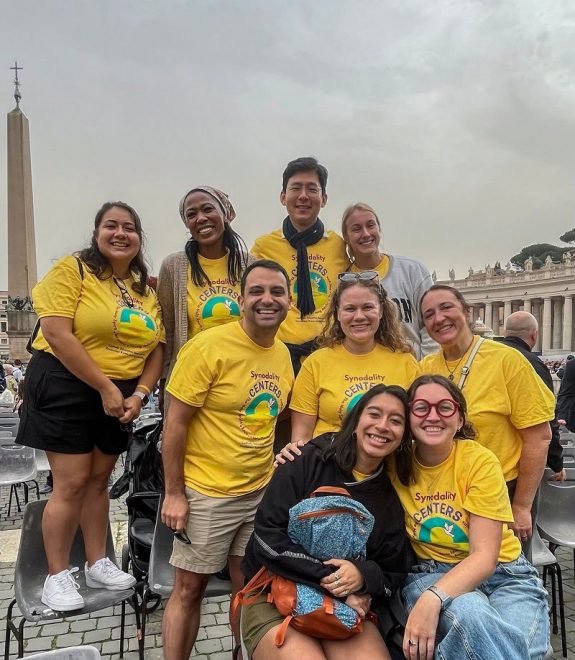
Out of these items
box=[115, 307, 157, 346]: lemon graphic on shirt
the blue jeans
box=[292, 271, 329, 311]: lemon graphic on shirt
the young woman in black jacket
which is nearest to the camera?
the blue jeans

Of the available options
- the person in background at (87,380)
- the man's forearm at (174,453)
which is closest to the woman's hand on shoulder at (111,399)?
the person in background at (87,380)

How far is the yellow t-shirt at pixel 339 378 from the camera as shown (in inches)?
106

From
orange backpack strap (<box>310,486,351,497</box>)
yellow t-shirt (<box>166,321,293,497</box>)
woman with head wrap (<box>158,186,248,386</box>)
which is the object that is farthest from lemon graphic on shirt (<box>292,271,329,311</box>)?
orange backpack strap (<box>310,486,351,497</box>)

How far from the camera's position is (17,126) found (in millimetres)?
20812

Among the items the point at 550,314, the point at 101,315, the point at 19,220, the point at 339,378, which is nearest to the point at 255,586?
the point at 339,378

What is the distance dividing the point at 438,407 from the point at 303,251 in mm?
1450

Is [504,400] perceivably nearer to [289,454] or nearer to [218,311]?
[289,454]

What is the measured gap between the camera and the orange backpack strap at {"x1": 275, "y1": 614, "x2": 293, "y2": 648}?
78.5 inches

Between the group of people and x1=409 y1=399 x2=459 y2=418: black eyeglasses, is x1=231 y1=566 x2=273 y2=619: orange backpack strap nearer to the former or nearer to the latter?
the group of people

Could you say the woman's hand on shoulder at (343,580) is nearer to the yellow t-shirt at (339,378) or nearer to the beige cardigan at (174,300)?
the yellow t-shirt at (339,378)

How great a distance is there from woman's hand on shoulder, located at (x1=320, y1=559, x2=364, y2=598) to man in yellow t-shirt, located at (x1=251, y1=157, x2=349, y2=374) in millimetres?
1401

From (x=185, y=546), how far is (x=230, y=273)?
1.49 m

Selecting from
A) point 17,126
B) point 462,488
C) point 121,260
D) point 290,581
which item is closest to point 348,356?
point 462,488

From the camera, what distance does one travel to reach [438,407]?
7.77 feet
